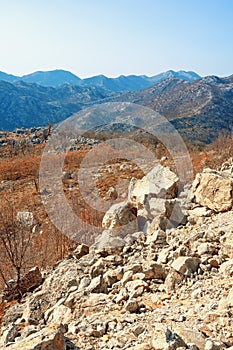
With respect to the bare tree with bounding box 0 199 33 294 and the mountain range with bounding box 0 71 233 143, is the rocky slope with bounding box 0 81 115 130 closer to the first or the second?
the mountain range with bounding box 0 71 233 143

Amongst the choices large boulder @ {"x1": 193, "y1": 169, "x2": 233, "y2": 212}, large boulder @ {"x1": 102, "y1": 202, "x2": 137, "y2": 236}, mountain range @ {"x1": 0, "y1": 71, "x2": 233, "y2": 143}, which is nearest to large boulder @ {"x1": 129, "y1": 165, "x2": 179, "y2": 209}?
large boulder @ {"x1": 102, "y1": 202, "x2": 137, "y2": 236}

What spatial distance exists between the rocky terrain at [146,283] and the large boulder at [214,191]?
2 cm

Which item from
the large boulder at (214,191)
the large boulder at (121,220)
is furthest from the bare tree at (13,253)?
the large boulder at (214,191)

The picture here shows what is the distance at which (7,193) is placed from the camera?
15438 mm

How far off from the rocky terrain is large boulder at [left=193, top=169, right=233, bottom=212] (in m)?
0.02

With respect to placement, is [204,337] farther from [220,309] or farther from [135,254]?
[135,254]

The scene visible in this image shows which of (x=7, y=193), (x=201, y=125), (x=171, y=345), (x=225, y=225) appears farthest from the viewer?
(x=201, y=125)

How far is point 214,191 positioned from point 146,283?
236cm

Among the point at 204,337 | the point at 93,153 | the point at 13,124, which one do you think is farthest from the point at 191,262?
the point at 13,124

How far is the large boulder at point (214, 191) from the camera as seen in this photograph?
18.2 feet

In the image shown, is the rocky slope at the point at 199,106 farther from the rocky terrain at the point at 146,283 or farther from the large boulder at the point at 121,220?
the rocky terrain at the point at 146,283

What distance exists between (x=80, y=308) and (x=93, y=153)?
1831 centimetres

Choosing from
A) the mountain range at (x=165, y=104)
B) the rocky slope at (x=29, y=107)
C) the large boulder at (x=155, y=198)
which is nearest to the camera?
the large boulder at (x=155, y=198)

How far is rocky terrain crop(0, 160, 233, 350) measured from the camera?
3.01 m
